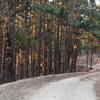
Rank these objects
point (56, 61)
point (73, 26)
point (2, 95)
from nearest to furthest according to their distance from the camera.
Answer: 1. point (2, 95)
2. point (56, 61)
3. point (73, 26)

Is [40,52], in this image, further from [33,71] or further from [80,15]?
[80,15]

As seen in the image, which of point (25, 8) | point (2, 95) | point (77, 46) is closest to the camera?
point (2, 95)

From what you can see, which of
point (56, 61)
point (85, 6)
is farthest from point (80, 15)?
point (56, 61)

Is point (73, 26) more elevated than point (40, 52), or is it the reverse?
point (73, 26)

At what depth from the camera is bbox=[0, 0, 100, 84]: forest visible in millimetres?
29078

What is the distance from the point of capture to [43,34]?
37719mm

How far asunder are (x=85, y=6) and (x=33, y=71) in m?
11.5

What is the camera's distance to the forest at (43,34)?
2908 cm

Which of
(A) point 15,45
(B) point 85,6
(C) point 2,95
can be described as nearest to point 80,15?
(B) point 85,6

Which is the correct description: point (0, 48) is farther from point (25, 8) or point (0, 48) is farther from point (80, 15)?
point (80, 15)

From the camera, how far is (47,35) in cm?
3941

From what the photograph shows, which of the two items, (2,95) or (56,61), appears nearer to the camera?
(2,95)

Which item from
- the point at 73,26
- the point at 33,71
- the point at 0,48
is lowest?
the point at 33,71

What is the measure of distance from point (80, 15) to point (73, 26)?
1.86 meters
